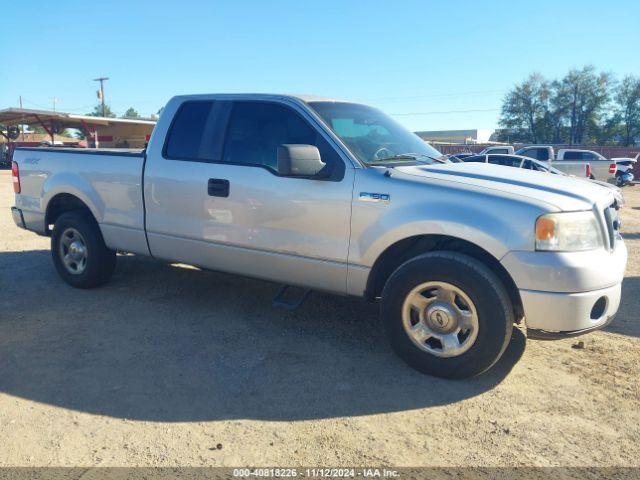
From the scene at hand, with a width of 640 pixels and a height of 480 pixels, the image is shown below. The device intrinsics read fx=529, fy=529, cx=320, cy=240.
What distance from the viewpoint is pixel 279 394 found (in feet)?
11.1

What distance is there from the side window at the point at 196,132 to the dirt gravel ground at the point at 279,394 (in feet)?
4.79

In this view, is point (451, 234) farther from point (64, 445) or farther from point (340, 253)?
point (64, 445)

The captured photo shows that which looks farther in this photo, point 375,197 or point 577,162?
point 577,162

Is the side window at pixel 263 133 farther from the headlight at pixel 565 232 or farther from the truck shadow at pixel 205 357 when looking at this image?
the headlight at pixel 565 232

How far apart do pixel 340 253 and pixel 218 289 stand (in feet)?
7.14

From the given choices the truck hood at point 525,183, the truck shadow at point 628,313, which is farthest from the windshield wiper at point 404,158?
the truck shadow at point 628,313

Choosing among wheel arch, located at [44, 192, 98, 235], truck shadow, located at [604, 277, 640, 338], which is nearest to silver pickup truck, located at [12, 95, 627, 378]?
wheel arch, located at [44, 192, 98, 235]

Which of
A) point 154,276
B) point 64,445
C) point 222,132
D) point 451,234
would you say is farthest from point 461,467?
point 154,276

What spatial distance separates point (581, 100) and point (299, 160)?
68.6m

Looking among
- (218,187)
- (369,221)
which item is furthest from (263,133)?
(369,221)

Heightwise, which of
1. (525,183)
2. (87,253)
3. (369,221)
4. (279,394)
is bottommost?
(279,394)

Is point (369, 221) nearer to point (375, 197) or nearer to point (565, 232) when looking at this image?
point (375, 197)

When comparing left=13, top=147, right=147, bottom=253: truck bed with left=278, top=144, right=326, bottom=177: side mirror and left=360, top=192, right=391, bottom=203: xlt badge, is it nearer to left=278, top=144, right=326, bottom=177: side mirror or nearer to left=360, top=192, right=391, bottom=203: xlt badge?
left=278, top=144, right=326, bottom=177: side mirror

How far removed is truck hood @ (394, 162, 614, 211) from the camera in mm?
3361
